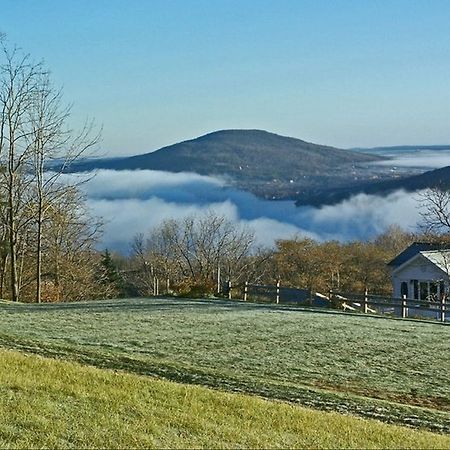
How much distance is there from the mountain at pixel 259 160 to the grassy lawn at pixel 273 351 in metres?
130

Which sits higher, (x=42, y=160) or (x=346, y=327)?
(x=42, y=160)

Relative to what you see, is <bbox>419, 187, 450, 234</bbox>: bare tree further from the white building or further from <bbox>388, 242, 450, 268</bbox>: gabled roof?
<bbox>388, 242, 450, 268</bbox>: gabled roof

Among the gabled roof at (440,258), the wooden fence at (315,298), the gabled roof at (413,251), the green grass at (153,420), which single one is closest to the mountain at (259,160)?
the gabled roof at (413,251)

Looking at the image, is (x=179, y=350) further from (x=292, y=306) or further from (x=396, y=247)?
(x=396, y=247)

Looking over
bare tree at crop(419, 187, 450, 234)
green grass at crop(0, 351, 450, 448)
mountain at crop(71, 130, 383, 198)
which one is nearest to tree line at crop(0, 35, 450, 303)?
bare tree at crop(419, 187, 450, 234)

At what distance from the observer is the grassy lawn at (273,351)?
12562 millimetres

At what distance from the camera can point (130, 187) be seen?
6752 inches

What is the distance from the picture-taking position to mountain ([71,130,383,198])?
15700 cm

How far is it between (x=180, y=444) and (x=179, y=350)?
9634 millimetres

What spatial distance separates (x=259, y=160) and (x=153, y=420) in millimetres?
157168

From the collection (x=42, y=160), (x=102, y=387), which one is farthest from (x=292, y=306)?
(x=102, y=387)

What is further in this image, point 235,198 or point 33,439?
point 235,198

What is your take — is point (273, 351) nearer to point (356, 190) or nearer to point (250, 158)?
point (356, 190)

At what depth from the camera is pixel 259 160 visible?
164 metres
